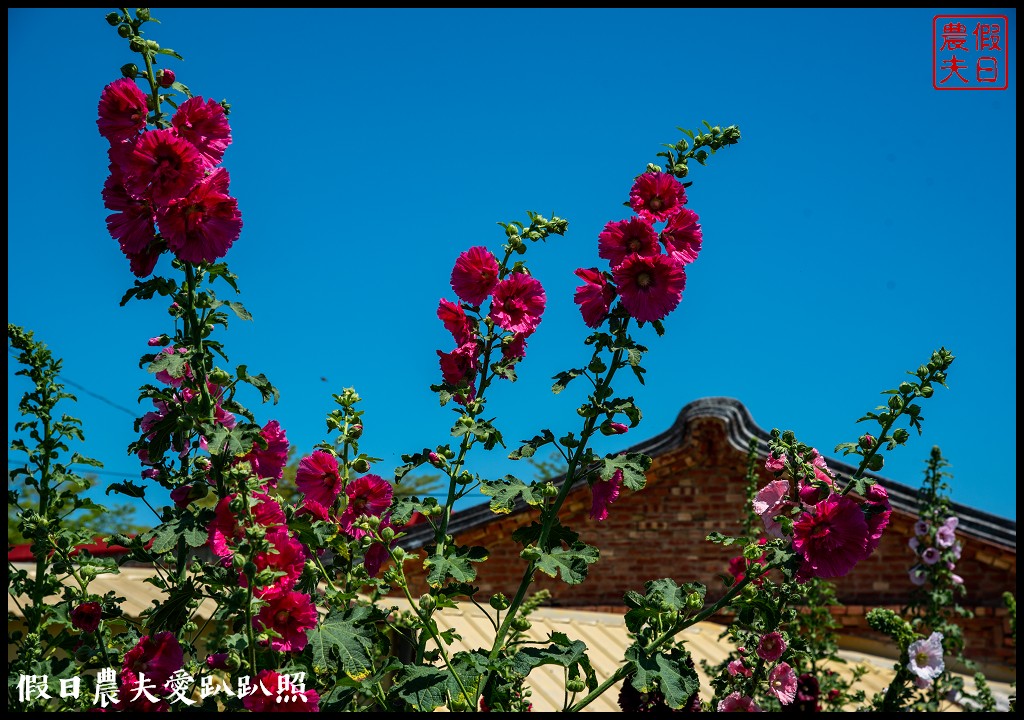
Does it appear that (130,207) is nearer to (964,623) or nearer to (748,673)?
(748,673)

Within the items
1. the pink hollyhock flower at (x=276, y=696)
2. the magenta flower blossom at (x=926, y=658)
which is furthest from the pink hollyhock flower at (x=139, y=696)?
the magenta flower blossom at (x=926, y=658)

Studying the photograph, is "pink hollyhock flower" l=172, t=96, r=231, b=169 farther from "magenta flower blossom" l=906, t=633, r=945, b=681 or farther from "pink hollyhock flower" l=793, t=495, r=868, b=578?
"magenta flower blossom" l=906, t=633, r=945, b=681

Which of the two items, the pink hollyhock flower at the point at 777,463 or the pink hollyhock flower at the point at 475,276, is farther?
the pink hollyhock flower at the point at 475,276

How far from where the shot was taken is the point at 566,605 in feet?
36.4

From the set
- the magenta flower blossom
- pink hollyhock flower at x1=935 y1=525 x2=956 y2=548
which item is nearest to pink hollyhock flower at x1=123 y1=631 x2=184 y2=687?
the magenta flower blossom

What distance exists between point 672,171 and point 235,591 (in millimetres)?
1750

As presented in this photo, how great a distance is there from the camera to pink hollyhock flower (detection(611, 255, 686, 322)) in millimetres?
2891

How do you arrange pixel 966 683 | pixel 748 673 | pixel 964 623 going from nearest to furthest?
pixel 748 673 → pixel 966 683 → pixel 964 623

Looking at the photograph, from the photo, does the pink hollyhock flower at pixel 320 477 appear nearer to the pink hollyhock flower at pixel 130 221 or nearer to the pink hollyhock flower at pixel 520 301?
the pink hollyhock flower at pixel 520 301

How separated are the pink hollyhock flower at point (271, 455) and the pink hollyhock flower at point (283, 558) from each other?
30 centimetres

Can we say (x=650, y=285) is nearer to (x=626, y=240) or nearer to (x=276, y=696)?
(x=626, y=240)

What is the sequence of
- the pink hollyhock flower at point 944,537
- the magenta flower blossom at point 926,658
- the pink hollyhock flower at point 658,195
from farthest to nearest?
1. the pink hollyhock flower at point 944,537
2. the magenta flower blossom at point 926,658
3. the pink hollyhock flower at point 658,195

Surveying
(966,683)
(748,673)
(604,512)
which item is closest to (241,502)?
(604,512)

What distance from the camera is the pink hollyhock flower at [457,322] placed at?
3.09 metres
